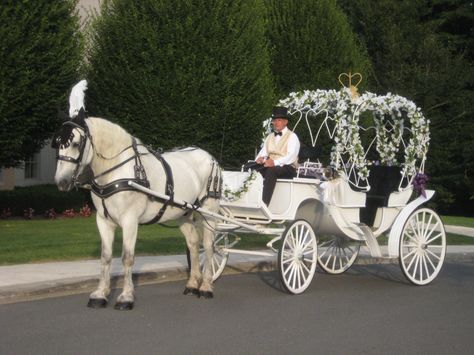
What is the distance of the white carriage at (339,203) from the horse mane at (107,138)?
73cm

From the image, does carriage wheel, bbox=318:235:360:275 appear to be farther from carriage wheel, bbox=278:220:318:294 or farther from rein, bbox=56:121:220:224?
rein, bbox=56:121:220:224

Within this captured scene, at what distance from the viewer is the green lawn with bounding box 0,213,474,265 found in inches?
524

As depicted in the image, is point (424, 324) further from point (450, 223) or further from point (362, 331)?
point (450, 223)

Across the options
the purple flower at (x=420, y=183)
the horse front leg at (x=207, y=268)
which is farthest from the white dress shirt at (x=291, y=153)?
the purple flower at (x=420, y=183)

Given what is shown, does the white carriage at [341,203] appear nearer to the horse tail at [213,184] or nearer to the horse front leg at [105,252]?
the horse tail at [213,184]

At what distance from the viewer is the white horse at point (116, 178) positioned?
856 centimetres

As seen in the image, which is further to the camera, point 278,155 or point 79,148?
point 278,155

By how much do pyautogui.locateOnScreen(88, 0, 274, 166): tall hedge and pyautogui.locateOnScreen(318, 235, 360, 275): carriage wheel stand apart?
9194 mm

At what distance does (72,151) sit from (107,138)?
568mm

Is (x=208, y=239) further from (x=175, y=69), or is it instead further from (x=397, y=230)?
(x=175, y=69)

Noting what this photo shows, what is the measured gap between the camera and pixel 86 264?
12109 mm

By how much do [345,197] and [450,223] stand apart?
1485 cm

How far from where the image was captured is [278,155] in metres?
11.1

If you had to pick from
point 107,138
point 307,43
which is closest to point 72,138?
point 107,138
